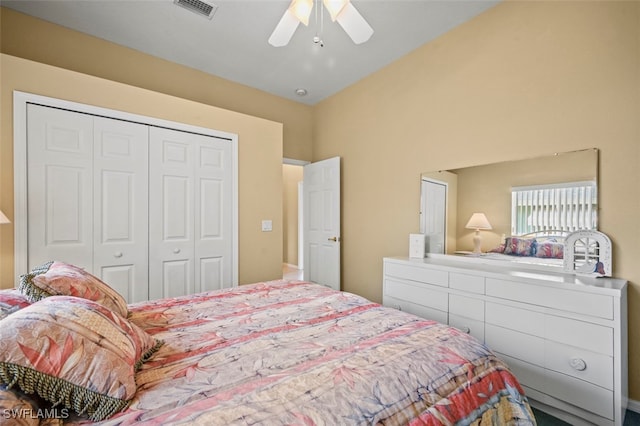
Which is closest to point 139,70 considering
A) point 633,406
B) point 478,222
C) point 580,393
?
point 478,222

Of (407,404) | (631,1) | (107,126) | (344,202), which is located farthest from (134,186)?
(631,1)

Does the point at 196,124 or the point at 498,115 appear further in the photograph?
the point at 196,124

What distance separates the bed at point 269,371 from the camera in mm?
753

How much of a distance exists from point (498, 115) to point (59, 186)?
3759 mm

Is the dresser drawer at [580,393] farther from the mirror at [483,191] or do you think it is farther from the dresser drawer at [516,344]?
the mirror at [483,191]

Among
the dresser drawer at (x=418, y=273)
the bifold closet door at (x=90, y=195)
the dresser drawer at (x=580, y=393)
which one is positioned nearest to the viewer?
the dresser drawer at (x=580, y=393)

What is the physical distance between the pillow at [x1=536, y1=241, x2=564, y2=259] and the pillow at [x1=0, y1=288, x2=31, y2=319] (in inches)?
120

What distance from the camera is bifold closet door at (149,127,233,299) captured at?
109 inches

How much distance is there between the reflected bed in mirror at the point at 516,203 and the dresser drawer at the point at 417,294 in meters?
0.55

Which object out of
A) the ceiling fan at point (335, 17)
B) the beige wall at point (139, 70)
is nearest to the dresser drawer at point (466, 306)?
the ceiling fan at point (335, 17)

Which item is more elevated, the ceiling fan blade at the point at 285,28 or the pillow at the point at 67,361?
the ceiling fan blade at the point at 285,28

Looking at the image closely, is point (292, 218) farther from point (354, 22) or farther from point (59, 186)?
point (354, 22)

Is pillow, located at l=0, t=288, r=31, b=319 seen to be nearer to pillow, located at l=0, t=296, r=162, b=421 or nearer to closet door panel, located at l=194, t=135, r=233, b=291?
pillow, located at l=0, t=296, r=162, b=421

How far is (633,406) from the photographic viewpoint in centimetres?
179
